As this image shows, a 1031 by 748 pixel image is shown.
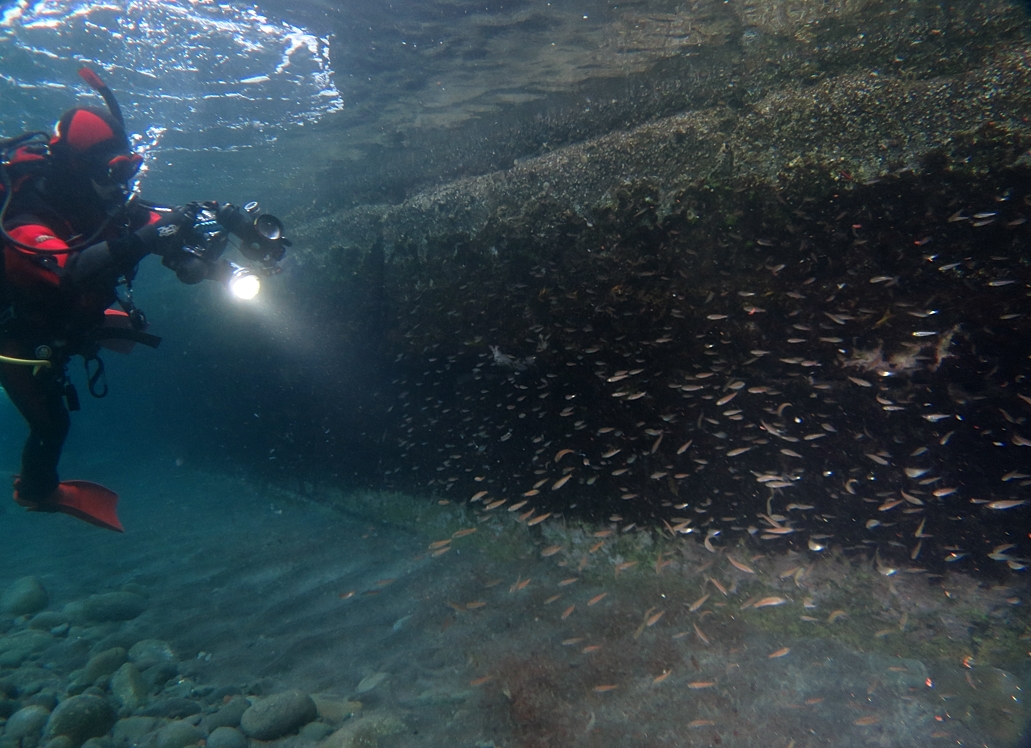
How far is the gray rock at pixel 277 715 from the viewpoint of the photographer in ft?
15.8

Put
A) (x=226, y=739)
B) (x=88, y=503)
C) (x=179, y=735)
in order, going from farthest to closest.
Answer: (x=88, y=503) < (x=179, y=735) < (x=226, y=739)

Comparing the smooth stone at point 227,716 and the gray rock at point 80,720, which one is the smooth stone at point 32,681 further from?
the smooth stone at point 227,716

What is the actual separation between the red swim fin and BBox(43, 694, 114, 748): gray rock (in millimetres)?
2021

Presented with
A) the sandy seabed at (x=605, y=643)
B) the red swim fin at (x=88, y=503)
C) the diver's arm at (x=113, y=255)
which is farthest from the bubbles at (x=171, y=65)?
the sandy seabed at (x=605, y=643)

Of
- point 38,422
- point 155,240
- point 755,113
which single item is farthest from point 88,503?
point 755,113

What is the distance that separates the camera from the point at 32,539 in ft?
47.4

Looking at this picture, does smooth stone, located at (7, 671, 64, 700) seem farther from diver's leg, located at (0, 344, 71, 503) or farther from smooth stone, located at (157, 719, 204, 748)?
diver's leg, located at (0, 344, 71, 503)

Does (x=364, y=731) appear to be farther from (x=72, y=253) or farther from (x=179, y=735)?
(x=72, y=253)

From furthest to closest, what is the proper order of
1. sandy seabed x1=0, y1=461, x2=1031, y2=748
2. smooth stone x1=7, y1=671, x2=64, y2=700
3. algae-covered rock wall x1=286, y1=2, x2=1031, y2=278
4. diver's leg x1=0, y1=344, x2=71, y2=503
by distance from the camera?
1. smooth stone x1=7, y1=671, x2=64, y2=700
2. algae-covered rock wall x1=286, y1=2, x2=1031, y2=278
3. sandy seabed x1=0, y1=461, x2=1031, y2=748
4. diver's leg x1=0, y1=344, x2=71, y2=503

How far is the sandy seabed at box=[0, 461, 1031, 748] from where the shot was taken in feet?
14.6

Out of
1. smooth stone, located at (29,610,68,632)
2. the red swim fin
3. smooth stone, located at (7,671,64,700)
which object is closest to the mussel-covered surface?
the red swim fin

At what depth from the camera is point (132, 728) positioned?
5105 mm

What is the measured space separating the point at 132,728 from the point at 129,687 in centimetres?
78

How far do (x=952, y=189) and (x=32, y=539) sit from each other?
23017 millimetres
